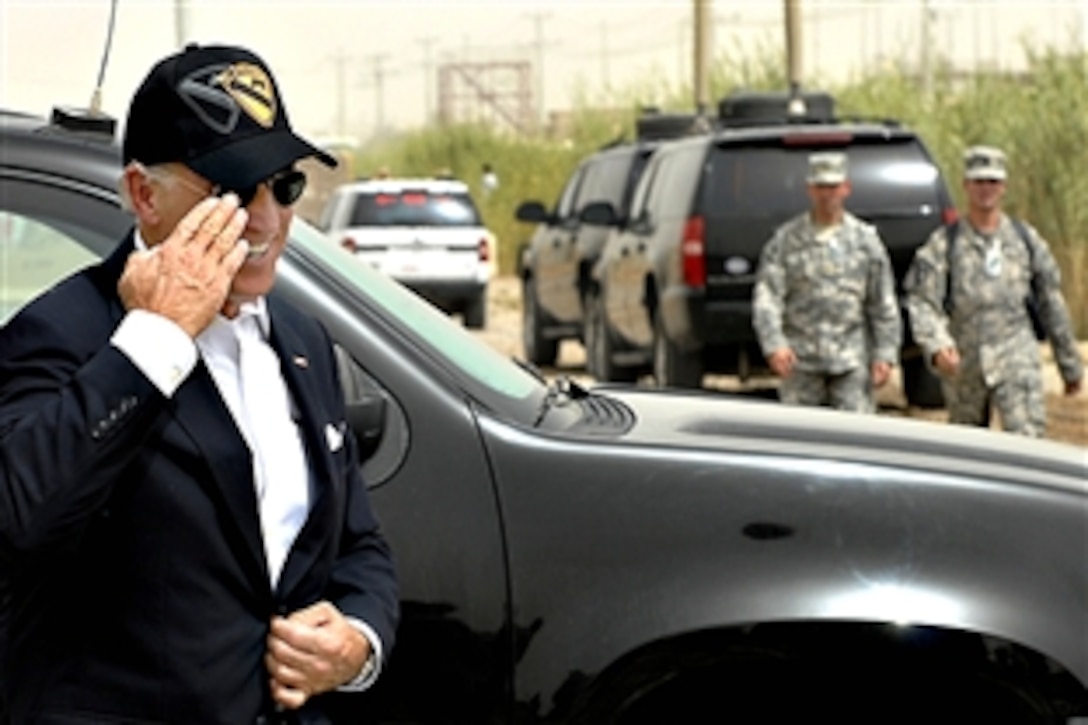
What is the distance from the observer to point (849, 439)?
179 inches

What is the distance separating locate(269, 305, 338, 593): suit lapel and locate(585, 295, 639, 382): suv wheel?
13565mm

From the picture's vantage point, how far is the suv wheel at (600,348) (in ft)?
55.6

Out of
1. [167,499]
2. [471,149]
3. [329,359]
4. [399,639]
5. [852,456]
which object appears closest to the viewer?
[167,499]

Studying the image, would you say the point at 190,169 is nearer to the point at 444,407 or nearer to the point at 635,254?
the point at 444,407

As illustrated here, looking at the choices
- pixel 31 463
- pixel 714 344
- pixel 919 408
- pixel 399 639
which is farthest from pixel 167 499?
pixel 919 408

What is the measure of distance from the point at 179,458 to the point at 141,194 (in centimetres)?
31

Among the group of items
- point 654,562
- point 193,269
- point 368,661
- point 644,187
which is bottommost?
point 644,187

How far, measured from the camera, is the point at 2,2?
480cm

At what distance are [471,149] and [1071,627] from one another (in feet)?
179

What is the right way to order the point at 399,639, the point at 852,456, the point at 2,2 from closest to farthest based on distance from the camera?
the point at 399,639 → the point at 852,456 → the point at 2,2

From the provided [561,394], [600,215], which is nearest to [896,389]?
[600,215]

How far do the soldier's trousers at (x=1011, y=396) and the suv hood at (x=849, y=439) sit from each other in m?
5.22

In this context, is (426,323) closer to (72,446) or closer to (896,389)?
(72,446)

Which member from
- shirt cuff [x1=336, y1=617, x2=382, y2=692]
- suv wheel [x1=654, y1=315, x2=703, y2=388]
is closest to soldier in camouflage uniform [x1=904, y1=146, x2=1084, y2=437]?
suv wheel [x1=654, y1=315, x2=703, y2=388]
